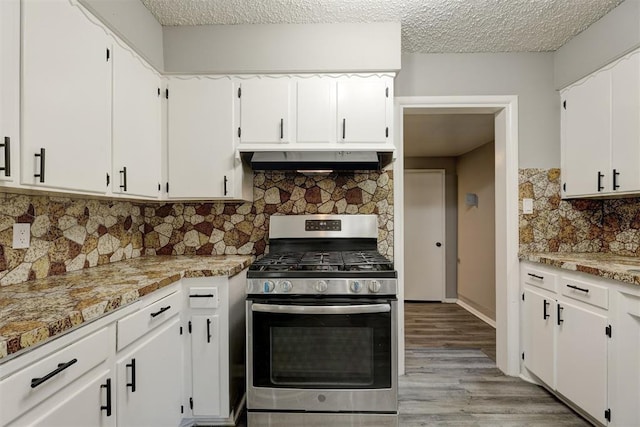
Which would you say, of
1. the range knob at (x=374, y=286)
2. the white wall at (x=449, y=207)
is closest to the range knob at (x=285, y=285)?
the range knob at (x=374, y=286)

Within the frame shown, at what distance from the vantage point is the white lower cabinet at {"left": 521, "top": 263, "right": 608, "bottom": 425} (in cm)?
178

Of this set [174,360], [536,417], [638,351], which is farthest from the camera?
[536,417]

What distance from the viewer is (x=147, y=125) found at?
7.00ft

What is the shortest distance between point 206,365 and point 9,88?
1520 millimetres

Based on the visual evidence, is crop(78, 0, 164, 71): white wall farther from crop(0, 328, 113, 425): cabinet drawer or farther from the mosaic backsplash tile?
the mosaic backsplash tile

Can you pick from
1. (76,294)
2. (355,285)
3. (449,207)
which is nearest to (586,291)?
(355,285)

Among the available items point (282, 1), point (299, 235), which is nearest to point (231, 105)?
point (282, 1)

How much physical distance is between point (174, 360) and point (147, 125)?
1.42m

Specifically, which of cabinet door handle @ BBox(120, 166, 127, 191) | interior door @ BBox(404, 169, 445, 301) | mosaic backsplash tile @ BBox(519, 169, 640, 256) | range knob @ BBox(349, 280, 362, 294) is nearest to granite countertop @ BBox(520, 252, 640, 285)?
mosaic backsplash tile @ BBox(519, 169, 640, 256)

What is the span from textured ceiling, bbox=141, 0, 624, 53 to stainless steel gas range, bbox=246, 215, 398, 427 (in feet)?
5.33

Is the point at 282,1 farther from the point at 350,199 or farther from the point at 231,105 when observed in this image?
the point at 350,199

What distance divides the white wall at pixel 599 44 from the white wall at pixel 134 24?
291 cm

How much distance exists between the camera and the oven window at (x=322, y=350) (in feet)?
5.93

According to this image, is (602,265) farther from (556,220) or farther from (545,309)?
(556,220)
